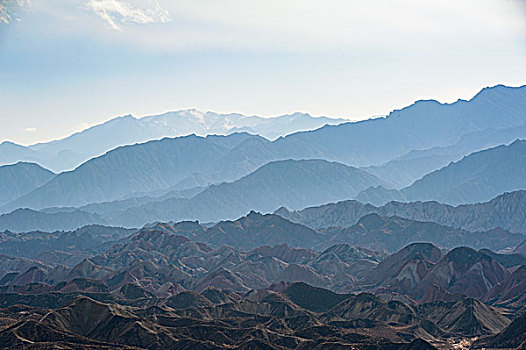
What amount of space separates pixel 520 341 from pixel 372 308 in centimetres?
4412

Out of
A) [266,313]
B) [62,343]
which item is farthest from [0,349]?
[266,313]

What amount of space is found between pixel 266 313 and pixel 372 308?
23.3 meters

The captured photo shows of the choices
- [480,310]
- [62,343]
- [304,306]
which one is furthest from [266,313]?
[62,343]

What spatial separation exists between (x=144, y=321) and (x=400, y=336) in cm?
4861

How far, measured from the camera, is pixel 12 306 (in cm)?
18138

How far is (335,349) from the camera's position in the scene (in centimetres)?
13850

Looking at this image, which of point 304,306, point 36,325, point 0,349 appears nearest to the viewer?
point 0,349

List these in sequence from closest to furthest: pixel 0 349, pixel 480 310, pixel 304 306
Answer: pixel 0 349
pixel 480 310
pixel 304 306

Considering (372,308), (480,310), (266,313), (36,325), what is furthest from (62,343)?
(480,310)

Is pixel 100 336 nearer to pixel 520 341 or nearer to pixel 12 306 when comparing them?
pixel 12 306

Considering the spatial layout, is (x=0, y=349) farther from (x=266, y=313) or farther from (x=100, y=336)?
(x=266, y=313)

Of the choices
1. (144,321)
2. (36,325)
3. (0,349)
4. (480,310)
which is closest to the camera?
(0,349)

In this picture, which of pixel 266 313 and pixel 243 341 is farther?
pixel 266 313

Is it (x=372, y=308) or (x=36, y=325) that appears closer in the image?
(x=36, y=325)
